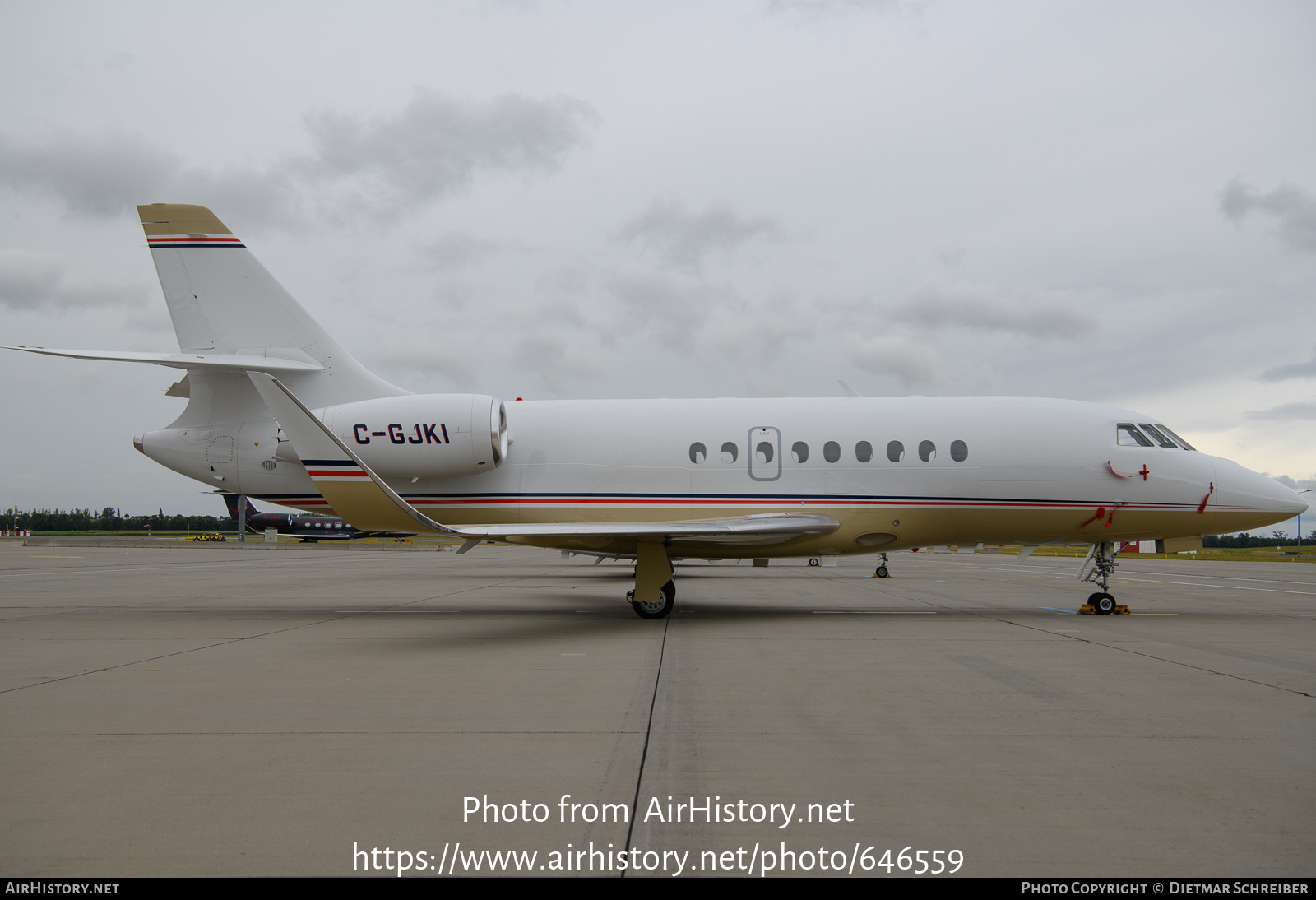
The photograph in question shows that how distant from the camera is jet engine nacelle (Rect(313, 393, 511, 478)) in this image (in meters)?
12.0

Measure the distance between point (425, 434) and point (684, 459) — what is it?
4001mm

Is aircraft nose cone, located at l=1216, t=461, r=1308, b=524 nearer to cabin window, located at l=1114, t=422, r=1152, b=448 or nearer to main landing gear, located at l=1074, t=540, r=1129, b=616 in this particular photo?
cabin window, located at l=1114, t=422, r=1152, b=448

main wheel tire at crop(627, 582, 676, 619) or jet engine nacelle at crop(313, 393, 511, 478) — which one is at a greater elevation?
jet engine nacelle at crop(313, 393, 511, 478)

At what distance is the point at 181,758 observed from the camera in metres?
4.83


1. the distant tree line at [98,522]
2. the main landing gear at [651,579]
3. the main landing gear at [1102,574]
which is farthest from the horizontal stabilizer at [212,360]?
the distant tree line at [98,522]

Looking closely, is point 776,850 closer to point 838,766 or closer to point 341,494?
point 838,766

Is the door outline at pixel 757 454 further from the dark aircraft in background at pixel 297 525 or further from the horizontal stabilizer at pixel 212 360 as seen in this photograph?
the dark aircraft in background at pixel 297 525

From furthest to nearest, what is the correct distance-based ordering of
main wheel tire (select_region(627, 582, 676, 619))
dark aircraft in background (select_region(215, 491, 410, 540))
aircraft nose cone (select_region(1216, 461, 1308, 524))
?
dark aircraft in background (select_region(215, 491, 410, 540)) < aircraft nose cone (select_region(1216, 461, 1308, 524)) < main wheel tire (select_region(627, 582, 676, 619))


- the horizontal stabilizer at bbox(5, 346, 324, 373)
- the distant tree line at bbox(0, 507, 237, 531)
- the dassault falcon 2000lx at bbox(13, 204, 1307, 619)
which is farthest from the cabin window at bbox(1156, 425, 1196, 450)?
the distant tree line at bbox(0, 507, 237, 531)

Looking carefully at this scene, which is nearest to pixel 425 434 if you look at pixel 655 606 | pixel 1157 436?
pixel 655 606

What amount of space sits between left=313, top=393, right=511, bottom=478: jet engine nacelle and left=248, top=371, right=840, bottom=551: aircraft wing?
1.91ft

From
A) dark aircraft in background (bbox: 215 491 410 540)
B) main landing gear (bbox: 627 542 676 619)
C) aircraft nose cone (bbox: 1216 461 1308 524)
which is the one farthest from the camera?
dark aircraft in background (bbox: 215 491 410 540)

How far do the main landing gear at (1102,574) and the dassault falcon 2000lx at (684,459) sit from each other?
0.21ft
